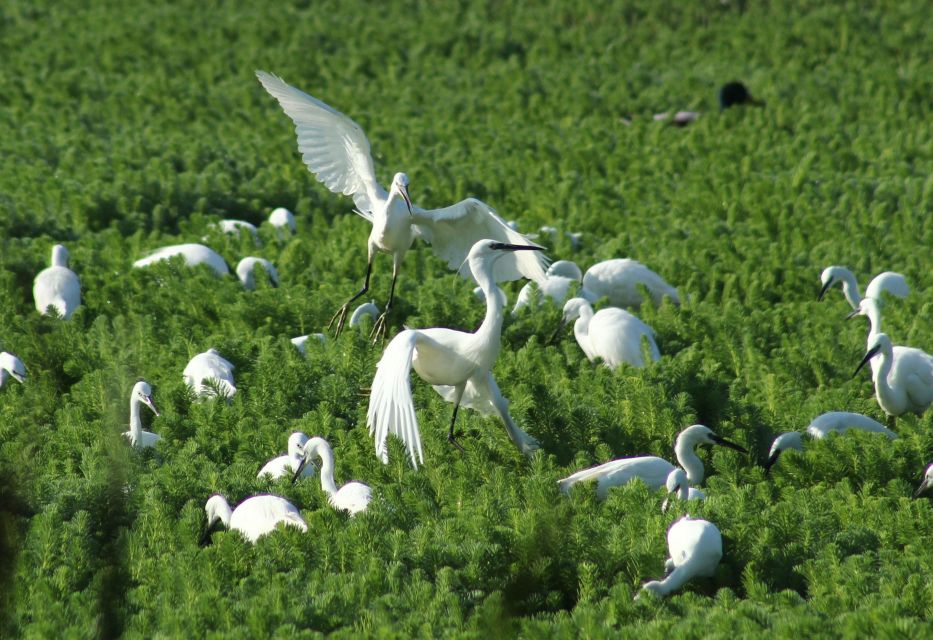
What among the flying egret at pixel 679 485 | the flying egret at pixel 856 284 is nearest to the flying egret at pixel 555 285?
Result: the flying egret at pixel 856 284

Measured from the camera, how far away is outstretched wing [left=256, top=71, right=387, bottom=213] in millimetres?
7562

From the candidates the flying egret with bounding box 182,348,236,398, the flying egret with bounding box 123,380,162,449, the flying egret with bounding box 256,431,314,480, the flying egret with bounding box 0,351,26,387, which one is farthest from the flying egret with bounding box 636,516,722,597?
the flying egret with bounding box 0,351,26,387

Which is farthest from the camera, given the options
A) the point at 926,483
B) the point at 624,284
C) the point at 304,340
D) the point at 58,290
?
the point at 624,284

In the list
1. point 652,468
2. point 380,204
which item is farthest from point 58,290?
point 652,468

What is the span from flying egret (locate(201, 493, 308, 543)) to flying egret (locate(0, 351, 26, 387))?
2.53 meters

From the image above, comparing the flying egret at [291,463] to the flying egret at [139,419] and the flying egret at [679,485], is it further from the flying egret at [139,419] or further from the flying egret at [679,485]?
the flying egret at [679,485]

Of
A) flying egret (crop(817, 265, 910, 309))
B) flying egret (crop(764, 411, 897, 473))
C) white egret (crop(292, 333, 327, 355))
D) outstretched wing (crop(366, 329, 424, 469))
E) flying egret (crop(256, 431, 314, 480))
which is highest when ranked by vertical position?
outstretched wing (crop(366, 329, 424, 469))

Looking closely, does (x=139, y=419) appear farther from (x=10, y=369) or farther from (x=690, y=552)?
(x=690, y=552)

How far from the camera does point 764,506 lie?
561 centimetres

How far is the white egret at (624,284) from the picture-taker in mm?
9609

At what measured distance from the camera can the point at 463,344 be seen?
6.13 m

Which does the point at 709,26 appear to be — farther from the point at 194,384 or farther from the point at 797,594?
the point at 797,594

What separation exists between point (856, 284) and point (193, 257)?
17.1 feet

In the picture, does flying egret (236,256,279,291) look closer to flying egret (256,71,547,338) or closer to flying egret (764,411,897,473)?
flying egret (256,71,547,338)
